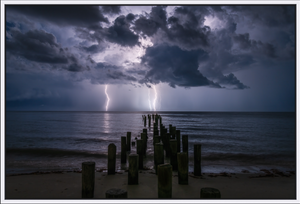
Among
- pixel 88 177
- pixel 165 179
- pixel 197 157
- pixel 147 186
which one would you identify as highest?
pixel 165 179

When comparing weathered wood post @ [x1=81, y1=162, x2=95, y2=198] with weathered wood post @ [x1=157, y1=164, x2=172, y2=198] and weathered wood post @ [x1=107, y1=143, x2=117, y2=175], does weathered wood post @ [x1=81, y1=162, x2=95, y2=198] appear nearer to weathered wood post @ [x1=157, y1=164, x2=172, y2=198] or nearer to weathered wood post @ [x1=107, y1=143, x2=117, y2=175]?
weathered wood post @ [x1=157, y1=164, x2=172, y2=198]

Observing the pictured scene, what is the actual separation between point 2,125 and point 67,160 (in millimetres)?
7165

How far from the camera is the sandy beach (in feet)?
18.4

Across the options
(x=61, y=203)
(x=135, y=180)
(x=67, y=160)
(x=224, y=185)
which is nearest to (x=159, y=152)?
(x=135, y=180)

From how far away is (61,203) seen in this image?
3531 millimetres

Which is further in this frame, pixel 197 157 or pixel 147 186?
pixel 197 157

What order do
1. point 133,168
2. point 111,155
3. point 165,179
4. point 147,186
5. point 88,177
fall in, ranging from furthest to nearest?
point 111,155, point 147,186, point 133,168, point 88,177, point 165,179

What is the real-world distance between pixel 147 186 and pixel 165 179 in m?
2.01

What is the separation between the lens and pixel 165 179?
437cm

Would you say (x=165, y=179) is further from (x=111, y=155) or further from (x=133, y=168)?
(x=111, y=155)

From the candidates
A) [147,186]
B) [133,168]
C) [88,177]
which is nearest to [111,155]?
[133,168]

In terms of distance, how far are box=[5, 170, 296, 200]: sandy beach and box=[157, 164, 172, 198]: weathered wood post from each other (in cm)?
114

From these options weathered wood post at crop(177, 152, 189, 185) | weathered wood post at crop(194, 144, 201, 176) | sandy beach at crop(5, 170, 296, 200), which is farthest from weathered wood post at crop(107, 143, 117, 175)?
weathered wood post at crop(194, 144, 201, 176)

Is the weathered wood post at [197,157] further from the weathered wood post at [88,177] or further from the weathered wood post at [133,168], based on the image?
the weathered wood post at [88,177]
